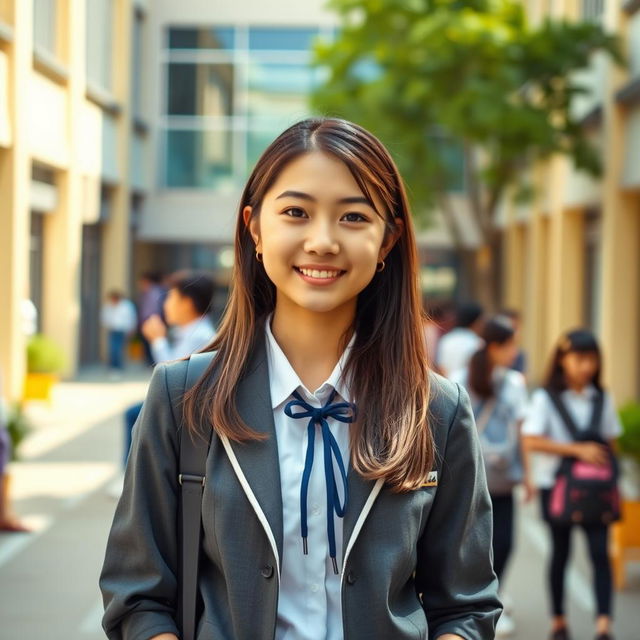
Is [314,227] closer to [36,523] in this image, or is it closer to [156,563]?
[156,563]

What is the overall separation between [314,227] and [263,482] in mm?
495

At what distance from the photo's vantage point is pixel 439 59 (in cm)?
1672

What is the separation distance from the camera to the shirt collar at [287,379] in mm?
2463

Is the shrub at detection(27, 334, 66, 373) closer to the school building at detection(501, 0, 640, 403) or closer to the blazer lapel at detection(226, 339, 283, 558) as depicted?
the school building at detection(501, 0, 640, 403)

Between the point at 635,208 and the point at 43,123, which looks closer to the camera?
the point at 635,208

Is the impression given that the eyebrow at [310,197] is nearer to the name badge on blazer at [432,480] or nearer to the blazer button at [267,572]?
the name badge on blazer at [432,480]

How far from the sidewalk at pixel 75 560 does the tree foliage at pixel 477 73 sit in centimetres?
594

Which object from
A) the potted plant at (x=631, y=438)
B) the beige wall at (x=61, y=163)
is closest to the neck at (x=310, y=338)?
the potted plant at (x=631, y=438)

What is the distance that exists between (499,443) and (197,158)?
26478mm

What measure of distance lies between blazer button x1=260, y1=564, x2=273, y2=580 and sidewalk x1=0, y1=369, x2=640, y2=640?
459cm

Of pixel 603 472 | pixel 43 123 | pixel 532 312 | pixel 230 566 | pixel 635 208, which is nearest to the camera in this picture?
pixel 230 566

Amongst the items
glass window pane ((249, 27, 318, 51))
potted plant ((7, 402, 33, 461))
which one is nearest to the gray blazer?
potted plant ((7, 402, 33, 461))

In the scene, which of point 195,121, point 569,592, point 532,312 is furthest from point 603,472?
point 195,121

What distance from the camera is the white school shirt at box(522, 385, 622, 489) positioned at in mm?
6703
